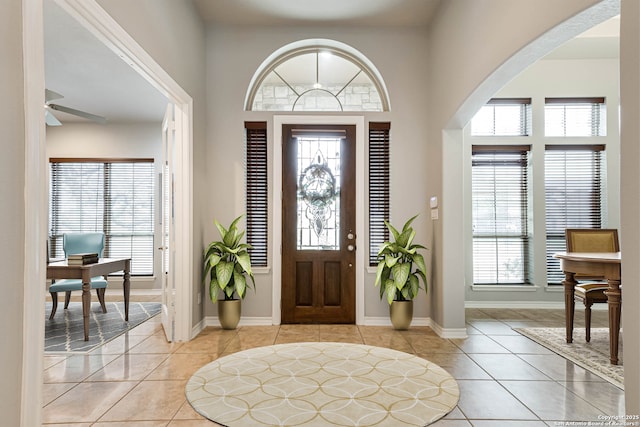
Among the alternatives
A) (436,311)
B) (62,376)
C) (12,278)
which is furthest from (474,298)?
(12,278)

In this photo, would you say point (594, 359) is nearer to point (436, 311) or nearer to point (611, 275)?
point (611, 275)

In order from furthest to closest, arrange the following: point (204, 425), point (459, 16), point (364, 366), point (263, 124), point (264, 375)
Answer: point (263, 124) → point (459, 16) → point (364, 366) → point (264, 375) → point (204, 425)

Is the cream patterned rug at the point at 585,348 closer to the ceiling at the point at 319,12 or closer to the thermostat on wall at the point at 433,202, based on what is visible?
the thermostat on wall at the point at 433,202

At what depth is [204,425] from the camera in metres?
2.26

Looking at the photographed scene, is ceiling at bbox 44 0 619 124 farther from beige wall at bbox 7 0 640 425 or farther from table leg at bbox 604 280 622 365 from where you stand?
table leg at bbox 604 280 622 365

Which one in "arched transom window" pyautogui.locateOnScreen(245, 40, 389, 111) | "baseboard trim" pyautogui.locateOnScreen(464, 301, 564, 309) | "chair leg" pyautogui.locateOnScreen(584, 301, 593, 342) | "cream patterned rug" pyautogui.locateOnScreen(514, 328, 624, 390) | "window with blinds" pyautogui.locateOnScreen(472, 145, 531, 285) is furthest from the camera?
"window with blinds" pyautogui.locateOnScreen(472, 145, 531, 285)

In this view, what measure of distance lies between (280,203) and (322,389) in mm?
2395

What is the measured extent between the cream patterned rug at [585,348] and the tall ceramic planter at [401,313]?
1.15 metres

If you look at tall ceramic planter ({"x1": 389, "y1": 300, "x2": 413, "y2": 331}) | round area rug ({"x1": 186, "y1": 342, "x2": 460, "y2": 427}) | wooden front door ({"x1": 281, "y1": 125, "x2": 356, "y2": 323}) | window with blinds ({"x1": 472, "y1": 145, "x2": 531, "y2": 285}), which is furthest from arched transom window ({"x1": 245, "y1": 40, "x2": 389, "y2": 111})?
round area rug ({"x1": 186, "y1": 342, "x2": 460, "y2": 427})

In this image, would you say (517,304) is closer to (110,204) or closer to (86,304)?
(86,304)

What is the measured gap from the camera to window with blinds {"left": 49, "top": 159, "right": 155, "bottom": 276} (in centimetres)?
714

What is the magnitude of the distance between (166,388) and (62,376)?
35.8 inches

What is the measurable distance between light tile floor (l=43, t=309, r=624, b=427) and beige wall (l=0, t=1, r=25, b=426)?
80 cm

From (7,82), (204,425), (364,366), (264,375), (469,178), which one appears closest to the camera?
(7,82)
